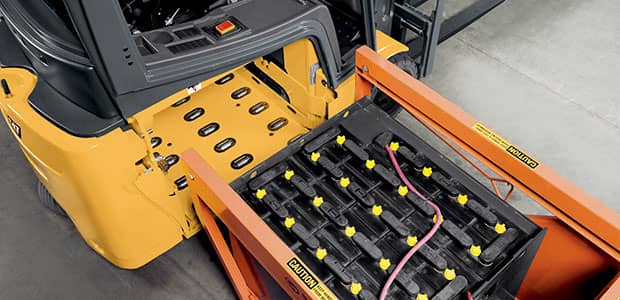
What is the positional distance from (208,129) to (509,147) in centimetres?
159

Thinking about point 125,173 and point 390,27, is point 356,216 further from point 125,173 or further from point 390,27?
point 390,27

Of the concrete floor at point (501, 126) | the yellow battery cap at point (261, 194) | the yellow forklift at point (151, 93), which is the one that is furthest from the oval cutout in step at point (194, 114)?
the yellow battery cap at point (261, 194)

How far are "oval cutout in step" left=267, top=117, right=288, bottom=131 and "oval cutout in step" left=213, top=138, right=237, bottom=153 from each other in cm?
21

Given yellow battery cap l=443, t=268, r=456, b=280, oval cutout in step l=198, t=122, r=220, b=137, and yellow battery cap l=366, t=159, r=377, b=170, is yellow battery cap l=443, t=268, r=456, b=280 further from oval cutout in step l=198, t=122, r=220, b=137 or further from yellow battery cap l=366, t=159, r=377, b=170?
oval cutout in step l=198, t=122, r=220, b=137

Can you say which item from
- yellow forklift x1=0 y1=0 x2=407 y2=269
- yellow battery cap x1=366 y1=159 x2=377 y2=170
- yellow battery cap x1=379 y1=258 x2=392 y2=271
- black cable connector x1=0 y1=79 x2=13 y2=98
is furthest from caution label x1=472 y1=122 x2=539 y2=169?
black cable connector x1=0 y1=79 x2=13 y2=98

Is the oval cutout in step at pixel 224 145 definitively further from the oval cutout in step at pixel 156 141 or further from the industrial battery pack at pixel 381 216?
the industrial battery pack at pixel 381 216

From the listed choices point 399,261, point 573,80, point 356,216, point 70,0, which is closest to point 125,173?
point 70,0

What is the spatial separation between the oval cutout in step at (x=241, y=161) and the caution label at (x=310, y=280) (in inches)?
42.2

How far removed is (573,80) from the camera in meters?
4.13

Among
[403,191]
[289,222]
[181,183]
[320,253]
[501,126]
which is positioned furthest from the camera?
[501,126]

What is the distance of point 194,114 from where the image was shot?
3.39 meters

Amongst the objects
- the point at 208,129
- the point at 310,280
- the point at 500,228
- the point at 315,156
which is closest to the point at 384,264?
the point at 310,280

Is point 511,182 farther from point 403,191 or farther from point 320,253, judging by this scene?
point 320,253

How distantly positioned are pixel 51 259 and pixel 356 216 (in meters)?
1.74
